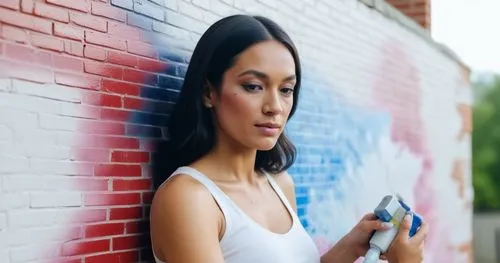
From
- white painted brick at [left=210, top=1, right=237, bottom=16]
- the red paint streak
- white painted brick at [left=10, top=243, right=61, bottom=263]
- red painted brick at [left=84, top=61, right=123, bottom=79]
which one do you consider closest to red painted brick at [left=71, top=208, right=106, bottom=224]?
white painted brick at [left=10, top=243, right=61, bottom=263]

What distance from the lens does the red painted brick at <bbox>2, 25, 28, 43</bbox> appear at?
1989 mm

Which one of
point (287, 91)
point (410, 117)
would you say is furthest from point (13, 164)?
point (410, 117)

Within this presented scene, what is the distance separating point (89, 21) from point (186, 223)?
0.69 metres

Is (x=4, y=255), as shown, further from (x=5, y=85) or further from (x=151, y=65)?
(x=151, y=65)

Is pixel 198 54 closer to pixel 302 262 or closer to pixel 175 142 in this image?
pixel 175 142

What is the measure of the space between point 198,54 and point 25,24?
0.55 meters

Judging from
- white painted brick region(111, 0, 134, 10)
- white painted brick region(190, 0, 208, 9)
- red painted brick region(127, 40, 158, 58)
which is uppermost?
white painted brick region(190, 0, 208, 9)

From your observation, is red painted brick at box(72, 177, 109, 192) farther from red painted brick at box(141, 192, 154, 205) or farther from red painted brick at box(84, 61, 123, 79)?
red painted brick at box(84, 61, 123, 79)

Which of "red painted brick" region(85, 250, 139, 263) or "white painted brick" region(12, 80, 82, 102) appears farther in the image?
"red painted brick" region(85, 250, 139, 263)

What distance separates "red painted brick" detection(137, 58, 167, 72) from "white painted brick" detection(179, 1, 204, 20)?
0.89 ft

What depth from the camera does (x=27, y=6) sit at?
2.06m

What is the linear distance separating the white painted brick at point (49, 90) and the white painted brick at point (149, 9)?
1.43 ft

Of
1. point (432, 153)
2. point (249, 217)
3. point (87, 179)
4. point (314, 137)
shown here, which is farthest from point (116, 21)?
point (432, 153)

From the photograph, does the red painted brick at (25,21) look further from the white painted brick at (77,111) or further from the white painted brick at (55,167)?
the white painted brick at (55,167)
